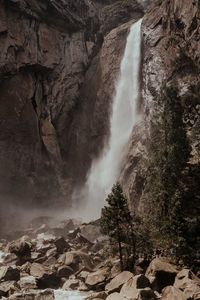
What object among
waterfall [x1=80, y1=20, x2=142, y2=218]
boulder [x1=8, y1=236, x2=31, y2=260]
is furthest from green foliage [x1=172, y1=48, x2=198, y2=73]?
boulder [x1=8, y1=236, x2=31, y2=260]

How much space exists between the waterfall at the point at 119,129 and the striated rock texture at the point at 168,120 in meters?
3.28

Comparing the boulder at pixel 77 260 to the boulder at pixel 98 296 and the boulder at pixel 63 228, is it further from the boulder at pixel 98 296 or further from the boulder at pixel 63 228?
the boulder at pixel 63 228

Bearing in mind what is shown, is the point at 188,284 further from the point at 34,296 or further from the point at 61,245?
the point at 61,245

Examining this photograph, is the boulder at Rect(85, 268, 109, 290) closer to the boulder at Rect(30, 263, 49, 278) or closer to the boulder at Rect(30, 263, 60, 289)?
the boulder at Rect(30, 263, 60, 289)

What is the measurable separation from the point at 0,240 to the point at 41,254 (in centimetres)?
1328

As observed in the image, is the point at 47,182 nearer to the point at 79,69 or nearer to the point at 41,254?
the point at 79,69

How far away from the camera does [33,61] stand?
73375 mm

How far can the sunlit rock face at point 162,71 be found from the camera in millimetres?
55312

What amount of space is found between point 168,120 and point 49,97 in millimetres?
38247

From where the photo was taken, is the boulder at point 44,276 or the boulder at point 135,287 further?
the boulder at point 44,276

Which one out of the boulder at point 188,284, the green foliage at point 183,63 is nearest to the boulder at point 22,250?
the boulder at point 188,284

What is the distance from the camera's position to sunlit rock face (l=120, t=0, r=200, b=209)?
181ft

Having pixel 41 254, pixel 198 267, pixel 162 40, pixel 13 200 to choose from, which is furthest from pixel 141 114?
pixel 198 267

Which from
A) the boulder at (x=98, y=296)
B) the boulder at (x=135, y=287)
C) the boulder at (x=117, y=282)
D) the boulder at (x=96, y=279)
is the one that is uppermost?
the boulder at (x=135, y=287)
